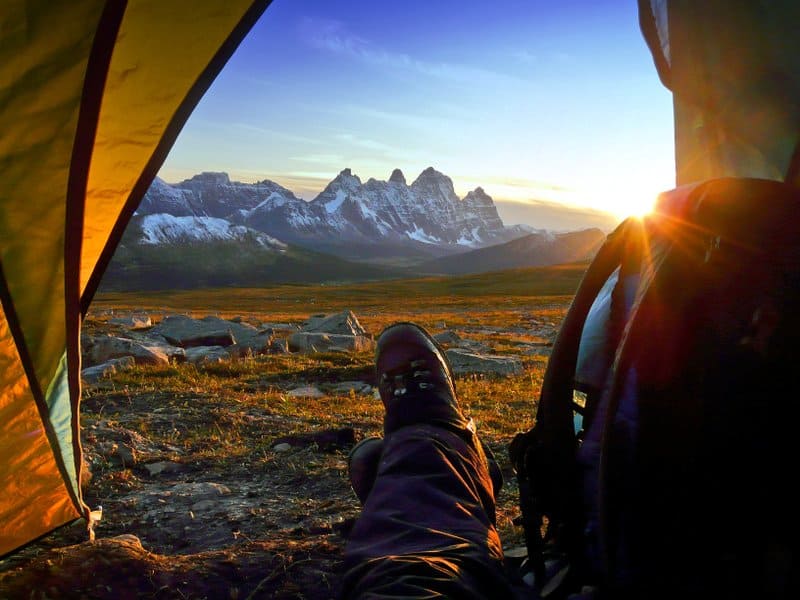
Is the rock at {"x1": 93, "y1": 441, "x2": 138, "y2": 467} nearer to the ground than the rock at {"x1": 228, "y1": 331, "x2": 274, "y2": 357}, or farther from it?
farther from it

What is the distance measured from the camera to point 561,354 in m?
2.21

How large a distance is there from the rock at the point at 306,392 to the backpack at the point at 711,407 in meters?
7.49

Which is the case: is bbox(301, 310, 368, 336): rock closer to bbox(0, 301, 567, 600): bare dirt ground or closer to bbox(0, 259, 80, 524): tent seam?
bbox(0, 301, 567, 600): bare dirt ground

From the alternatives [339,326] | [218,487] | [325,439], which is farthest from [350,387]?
[339,326]

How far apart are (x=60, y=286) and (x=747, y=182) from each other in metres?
3.31

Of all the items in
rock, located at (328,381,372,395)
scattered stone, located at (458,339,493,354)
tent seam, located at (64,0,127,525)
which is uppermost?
tent seam, located at (64,0,127,525)

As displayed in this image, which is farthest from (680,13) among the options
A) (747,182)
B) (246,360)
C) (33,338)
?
(246,360)

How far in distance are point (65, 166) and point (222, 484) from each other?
2.87 metres

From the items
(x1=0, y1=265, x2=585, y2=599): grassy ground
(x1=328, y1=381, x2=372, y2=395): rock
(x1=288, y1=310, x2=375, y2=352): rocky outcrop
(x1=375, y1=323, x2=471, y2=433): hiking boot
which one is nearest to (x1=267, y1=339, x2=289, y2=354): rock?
(x1=288, y1=310, x2=375, y2=352): rocky outcrop

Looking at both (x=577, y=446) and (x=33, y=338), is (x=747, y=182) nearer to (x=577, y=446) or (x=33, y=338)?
(x=577, y=446)

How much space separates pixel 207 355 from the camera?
525 inches

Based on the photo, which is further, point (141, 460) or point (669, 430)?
point (141, 460)

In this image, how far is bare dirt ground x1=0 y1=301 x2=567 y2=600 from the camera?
116 inches

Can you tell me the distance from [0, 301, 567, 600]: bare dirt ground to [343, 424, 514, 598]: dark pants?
2.35 feet
